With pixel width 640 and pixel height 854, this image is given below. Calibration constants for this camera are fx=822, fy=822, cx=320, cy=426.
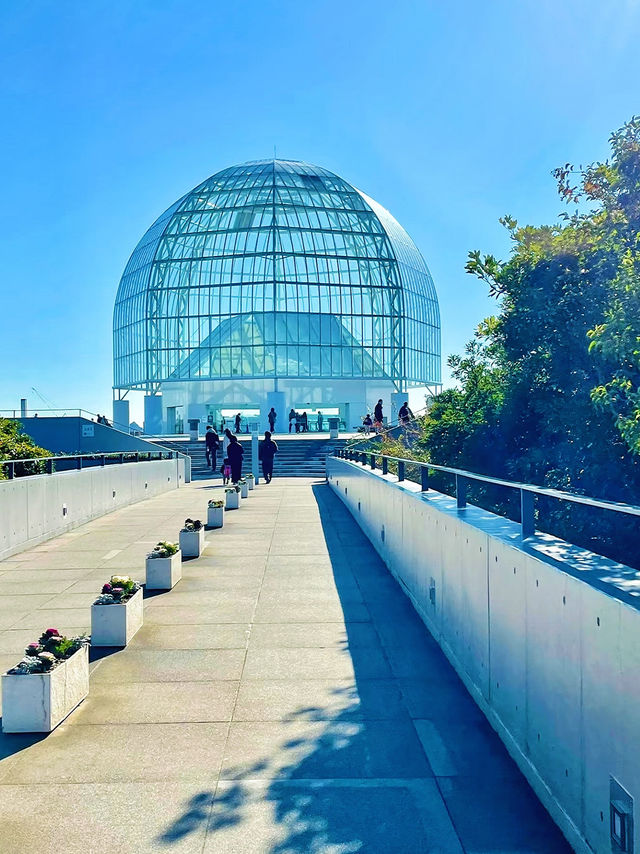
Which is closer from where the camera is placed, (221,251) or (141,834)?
(141,834)

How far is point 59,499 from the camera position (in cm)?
1555

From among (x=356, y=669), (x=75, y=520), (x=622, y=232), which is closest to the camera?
(x=356, y=669)

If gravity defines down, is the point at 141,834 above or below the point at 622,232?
below

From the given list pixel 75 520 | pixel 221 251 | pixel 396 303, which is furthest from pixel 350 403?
pixel 75 520

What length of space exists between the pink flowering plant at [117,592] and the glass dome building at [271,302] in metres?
57.3

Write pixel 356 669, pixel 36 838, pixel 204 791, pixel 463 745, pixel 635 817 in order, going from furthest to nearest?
pixel 356 669 → pixel 463 745 → pixel 204 791 → pixel 36 838 → pixel 635 817

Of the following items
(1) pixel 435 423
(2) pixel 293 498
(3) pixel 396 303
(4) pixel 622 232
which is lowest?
(2) pixel 293 498

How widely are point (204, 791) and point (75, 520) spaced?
523 inches

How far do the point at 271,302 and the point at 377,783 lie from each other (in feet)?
205

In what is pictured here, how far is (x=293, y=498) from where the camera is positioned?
23.7 m

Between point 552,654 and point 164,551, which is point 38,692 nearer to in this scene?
point 552,654

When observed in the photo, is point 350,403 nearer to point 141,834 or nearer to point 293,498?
point 293,498

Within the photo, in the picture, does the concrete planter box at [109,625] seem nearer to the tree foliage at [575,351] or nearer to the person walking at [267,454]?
the tree foliage at [575,351]

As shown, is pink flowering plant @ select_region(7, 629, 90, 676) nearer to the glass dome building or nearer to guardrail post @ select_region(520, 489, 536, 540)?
guardrail post @ select_region(520, 489, 536, 540)
